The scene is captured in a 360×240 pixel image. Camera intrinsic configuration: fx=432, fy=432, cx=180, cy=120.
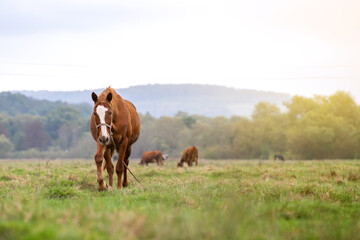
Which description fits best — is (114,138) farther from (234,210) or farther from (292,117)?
(292,117)

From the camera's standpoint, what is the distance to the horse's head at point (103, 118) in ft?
34.8

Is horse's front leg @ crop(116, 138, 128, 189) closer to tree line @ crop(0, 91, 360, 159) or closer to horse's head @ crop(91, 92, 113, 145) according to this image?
horse's head @ crop(91, 92, 113, 145)

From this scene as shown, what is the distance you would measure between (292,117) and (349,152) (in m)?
14.7

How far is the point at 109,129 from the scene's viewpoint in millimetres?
10977

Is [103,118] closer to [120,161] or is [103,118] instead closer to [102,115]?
[102,115]

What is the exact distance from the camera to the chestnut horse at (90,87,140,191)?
1073 centimetres

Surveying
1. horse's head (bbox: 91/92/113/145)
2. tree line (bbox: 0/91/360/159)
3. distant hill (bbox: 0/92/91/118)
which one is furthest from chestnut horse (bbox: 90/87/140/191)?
distant hill (bbox: 0/92/91/118)

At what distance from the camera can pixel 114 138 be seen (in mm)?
11727

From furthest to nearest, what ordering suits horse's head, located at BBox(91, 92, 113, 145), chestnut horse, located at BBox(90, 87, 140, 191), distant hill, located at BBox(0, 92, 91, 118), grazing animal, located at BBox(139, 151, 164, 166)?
distant hill, located at BBox(0, 92, 91, 118)
grazing animal, located at BBox(139, 151, 164, 166)
chestnut horse, located at BBox(90, 87, 140, 191)
horse's head, located at BBox(91, 92, 113, 145)

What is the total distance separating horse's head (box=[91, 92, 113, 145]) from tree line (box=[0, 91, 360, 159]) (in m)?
55.1

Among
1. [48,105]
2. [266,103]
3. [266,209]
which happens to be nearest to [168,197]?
[266,209]

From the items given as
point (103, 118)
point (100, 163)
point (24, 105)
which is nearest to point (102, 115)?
point (103, 118)

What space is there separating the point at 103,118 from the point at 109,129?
0.37 meters

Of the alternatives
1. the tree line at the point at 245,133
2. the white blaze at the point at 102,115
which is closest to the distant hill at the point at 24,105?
the tree line at the point at 245,133
